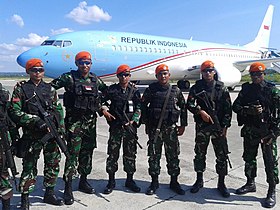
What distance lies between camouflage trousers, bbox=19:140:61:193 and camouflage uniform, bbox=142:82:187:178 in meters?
1.33

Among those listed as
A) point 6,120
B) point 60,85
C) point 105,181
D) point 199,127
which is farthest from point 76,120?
point 199,127

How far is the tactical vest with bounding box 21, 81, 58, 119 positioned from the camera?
3156 mm

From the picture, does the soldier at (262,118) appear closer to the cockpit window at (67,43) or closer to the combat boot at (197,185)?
the combat boot at (197,185)

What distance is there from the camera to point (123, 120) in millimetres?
3881

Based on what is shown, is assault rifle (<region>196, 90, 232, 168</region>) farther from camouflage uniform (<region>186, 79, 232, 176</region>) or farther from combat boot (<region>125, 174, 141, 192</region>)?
combat boot (<region>125, 174, 141, 192</region>)

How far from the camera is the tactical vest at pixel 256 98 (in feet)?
11.8

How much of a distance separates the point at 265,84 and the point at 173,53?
46.4 ft

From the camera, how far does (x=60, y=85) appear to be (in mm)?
3711

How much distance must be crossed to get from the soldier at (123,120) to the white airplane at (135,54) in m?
8.90

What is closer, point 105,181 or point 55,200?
point 55,200

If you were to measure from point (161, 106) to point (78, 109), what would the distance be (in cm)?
114

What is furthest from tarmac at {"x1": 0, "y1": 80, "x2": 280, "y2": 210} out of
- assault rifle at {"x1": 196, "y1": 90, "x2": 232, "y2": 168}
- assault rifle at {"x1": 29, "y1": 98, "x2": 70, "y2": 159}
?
assault rifle at {"x1": 29, "y1": 98, "x2": 70, "y2": 159}

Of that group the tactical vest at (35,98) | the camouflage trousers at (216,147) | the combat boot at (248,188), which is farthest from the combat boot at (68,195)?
the combat boot at (248,188)

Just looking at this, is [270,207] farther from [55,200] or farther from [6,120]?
[6,120]
